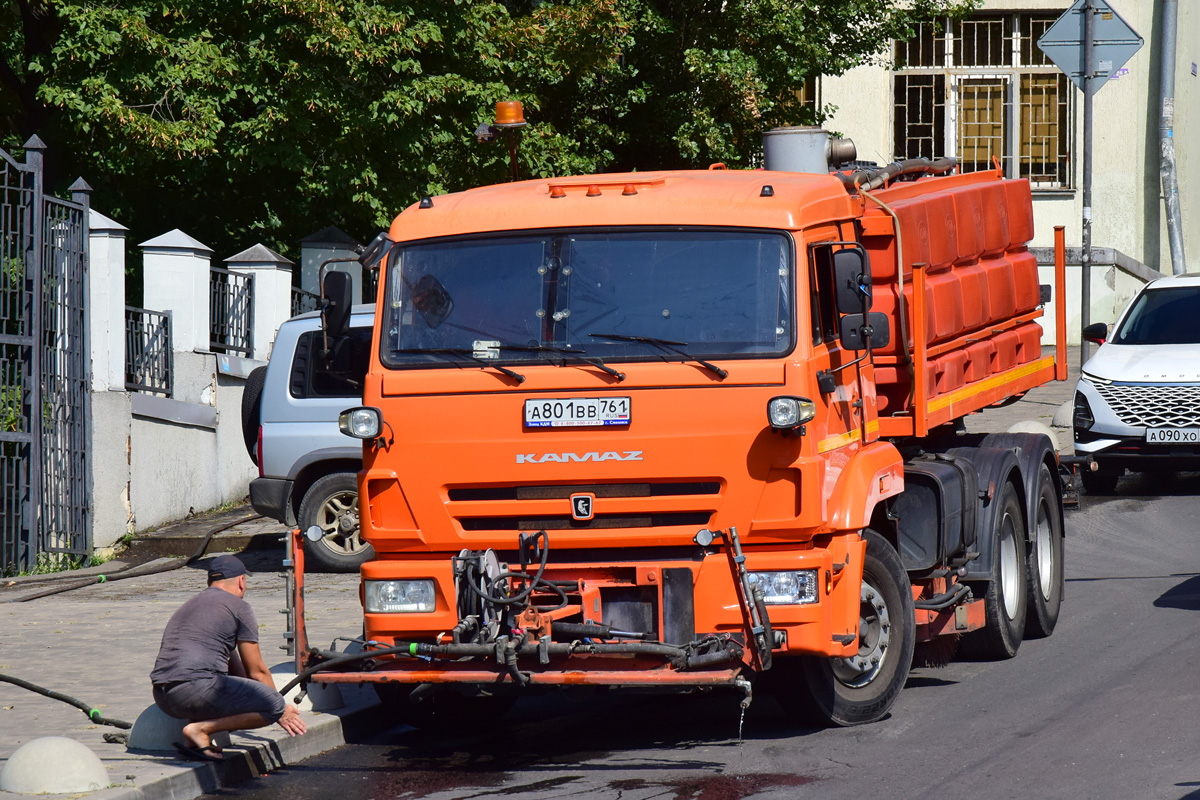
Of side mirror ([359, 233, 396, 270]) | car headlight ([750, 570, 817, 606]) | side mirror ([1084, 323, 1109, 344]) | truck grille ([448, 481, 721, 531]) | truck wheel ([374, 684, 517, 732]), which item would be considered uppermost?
side mirror ([359, 233, 396, 270])

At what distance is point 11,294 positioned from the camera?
14.8m

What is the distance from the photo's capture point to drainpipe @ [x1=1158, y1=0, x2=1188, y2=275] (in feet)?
88.9

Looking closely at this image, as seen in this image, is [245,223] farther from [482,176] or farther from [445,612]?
[445,612]

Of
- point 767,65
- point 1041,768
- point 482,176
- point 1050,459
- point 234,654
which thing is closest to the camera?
point 1041,768

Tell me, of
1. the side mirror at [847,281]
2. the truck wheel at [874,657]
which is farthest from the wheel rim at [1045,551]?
the side mirror at [847,281]

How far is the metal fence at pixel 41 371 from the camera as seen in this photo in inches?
562

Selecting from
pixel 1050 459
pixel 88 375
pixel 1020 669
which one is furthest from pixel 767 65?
pixel 1020 669

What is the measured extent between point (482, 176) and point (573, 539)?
13395mm

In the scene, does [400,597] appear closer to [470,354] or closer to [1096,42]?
[470,354]

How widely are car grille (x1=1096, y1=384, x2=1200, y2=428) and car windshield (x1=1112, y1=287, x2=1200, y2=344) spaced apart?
3.39 feet

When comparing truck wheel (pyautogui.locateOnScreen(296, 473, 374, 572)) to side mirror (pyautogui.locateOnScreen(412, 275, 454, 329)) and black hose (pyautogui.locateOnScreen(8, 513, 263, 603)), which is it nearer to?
black hose (pyautogui.locateOnScreen(8, 513, 263, 603))

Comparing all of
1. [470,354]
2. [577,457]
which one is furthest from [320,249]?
[577,457]

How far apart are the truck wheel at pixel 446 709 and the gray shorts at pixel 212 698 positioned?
1.11 metres

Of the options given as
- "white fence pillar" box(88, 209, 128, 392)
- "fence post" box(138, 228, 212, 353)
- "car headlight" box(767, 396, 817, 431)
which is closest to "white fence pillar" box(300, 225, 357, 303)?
"fence post" box(138, 228, 212, 353)
